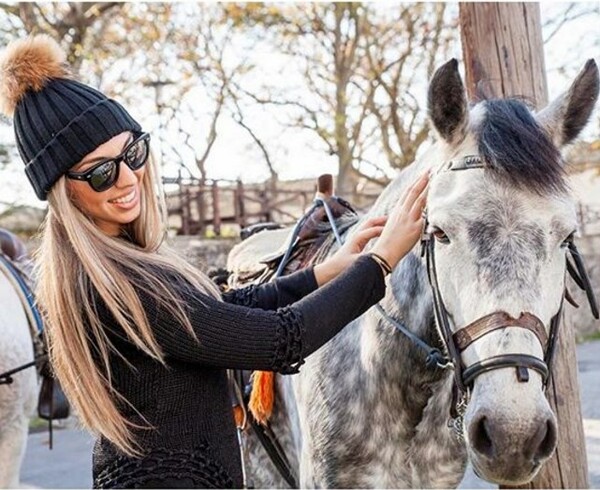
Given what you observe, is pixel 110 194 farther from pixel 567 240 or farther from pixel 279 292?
pixel 567 240

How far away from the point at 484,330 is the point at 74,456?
6971mm

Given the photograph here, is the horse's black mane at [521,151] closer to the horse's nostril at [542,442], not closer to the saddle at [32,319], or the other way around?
the horse's nostril at [542,442]

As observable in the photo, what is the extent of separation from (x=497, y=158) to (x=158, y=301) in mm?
848

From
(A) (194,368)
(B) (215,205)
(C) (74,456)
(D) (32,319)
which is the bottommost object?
(C) (74,456)

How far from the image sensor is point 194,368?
1.64 m

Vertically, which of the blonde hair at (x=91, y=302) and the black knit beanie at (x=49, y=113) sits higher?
the black knit beanie at (x=49, y=113)

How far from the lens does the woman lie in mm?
1561

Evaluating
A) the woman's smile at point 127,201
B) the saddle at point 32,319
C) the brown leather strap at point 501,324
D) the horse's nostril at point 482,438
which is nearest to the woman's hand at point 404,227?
the brown leather strap at point 501,324

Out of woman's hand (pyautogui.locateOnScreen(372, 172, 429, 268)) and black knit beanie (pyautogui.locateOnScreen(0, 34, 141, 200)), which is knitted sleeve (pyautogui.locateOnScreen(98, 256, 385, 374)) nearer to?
woman's hand (pyautogui.locateOnScreen(372, 172, 429, 268))

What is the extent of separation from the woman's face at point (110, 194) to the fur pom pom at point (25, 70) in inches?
8.7

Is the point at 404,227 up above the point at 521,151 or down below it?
below

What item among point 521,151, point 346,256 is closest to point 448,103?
point 521,151

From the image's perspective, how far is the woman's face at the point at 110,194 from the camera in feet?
5.33

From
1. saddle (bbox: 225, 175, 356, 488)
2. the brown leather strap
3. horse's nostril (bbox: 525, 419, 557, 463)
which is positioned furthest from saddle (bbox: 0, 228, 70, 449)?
horse's nostril (bbox: 525, 419, 557, 463)
